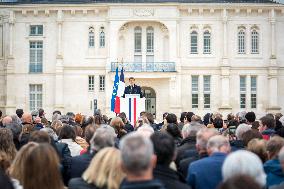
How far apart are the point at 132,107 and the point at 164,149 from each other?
19110mm

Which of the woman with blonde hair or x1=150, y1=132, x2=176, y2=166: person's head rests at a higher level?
x1=150, y1=132, x2=176, y2=166: person's head

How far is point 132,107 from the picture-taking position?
25688 mm

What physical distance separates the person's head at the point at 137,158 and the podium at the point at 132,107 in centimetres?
2033

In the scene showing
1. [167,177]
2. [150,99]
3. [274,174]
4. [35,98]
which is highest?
[35,98]

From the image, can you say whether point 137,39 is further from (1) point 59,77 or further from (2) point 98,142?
(2) point 98,142

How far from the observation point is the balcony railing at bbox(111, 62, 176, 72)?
50.1 m

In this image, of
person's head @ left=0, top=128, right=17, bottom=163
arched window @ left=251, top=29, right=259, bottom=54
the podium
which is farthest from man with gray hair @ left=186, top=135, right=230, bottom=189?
arched window @ left=251, top=29, right=259, bottom=54

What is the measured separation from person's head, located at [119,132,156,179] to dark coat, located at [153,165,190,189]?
1198 millimetres

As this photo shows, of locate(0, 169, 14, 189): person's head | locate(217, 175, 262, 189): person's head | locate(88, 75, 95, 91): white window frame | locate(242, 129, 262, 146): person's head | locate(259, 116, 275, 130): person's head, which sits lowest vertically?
locate(0, 169, 14, 189): person's head

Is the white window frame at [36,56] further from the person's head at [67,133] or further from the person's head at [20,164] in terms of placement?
the person's head at [20,164]

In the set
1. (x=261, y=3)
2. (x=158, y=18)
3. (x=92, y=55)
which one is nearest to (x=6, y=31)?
(x=92, y=55)

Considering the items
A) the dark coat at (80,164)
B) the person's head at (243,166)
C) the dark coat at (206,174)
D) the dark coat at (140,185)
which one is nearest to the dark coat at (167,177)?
the dark coat at (206,174)

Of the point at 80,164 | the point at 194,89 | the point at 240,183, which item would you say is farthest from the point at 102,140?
the point at 194,89

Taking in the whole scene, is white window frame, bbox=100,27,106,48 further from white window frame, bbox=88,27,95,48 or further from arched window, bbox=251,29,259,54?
arched window, bbox=251,29,259,54
